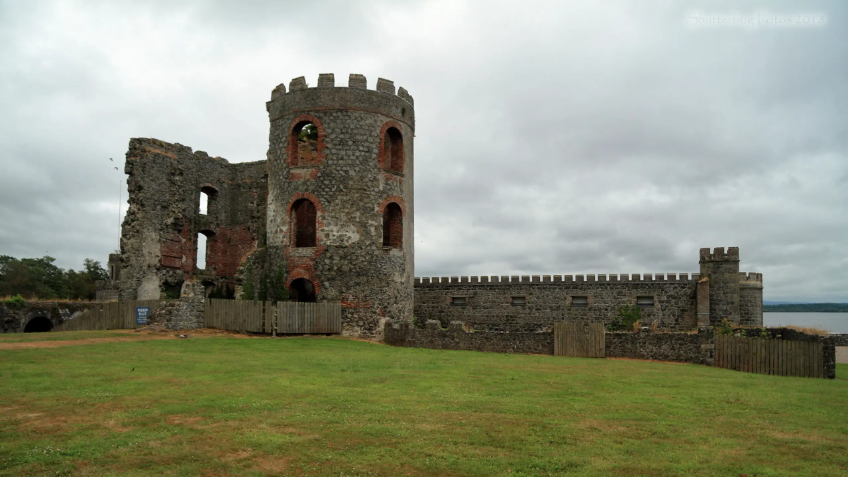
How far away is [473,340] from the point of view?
22.1m

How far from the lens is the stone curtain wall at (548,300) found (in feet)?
107

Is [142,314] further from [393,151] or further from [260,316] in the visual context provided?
[393,151]

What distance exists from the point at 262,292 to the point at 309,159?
21.4 feet

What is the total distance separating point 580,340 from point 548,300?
535 inches

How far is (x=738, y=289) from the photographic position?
31.7m

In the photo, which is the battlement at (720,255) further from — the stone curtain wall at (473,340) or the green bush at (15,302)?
the green bush at (15,302)

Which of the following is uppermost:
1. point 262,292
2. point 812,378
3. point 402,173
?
point 402,173

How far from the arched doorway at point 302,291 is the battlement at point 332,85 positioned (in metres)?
8.90

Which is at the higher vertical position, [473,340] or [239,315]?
[239,315]

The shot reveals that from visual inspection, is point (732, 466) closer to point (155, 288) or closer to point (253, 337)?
point (253, 337)

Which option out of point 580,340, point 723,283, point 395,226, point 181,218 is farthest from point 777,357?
point 181,218

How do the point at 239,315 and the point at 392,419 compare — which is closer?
the point at 392,419

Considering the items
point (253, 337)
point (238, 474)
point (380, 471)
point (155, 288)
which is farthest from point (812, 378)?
point (155, 288)

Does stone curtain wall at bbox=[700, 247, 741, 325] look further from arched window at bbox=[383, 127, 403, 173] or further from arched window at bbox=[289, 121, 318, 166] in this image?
arched window at bbox=[289, 121, 318, 166]
